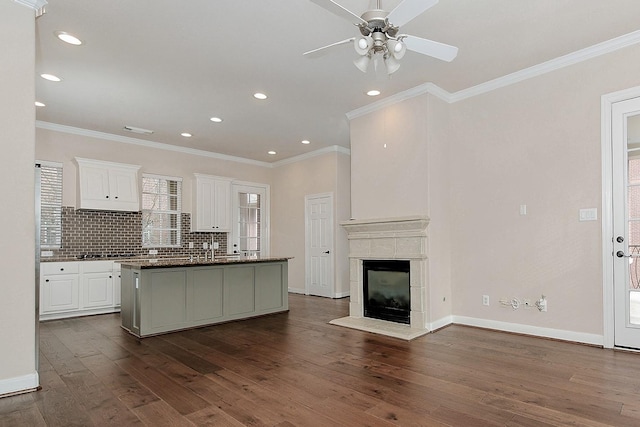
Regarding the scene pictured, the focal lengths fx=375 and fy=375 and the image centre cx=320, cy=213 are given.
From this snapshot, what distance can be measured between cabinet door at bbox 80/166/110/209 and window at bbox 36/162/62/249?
0.39 meters

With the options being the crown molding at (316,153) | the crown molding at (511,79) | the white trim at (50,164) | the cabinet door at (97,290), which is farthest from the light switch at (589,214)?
the white trim at (50,164)

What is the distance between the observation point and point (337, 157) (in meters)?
7.77

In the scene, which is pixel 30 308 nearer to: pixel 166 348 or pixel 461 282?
pixel 166 348

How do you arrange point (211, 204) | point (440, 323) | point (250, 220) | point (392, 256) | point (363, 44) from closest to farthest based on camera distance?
point (363, 44)
point (440, 323)
point (392, 256)
point (211, 204)
point (250, 220)

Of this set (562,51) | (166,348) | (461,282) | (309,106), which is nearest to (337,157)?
(309,106)

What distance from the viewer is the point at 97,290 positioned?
600 centimetres

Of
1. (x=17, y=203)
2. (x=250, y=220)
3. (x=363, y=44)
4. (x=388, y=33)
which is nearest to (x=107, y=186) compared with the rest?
(x=250, y=220)

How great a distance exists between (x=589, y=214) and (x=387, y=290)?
2478 mm

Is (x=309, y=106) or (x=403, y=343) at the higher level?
(x=309, y=106)

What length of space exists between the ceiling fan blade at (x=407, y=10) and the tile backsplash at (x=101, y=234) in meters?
5.99

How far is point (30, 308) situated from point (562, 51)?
216 inches

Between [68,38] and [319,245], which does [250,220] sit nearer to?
[319,245]

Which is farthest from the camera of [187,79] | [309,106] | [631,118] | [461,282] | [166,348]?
[309,106]

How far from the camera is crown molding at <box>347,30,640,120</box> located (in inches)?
148
